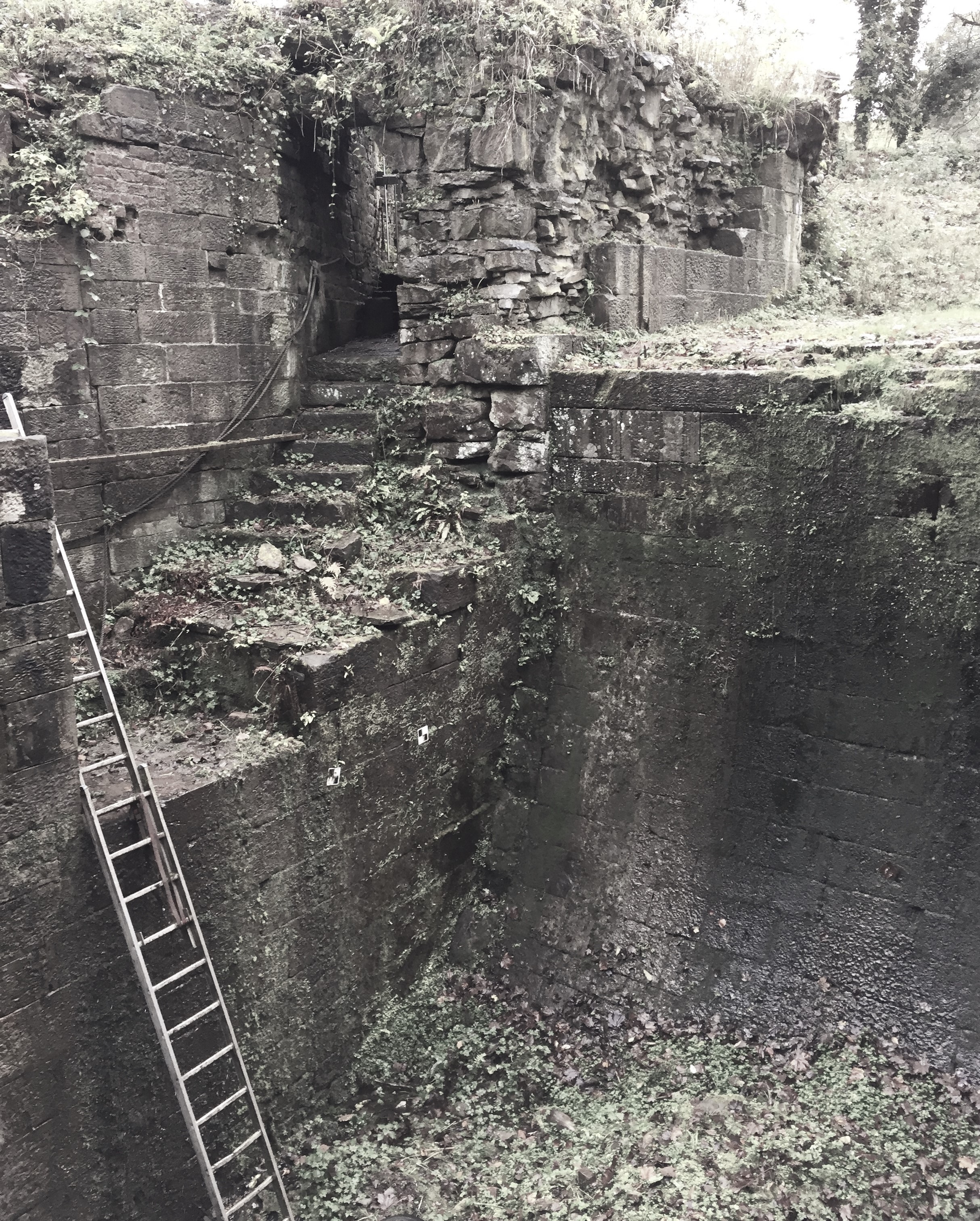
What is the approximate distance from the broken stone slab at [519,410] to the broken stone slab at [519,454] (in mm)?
58

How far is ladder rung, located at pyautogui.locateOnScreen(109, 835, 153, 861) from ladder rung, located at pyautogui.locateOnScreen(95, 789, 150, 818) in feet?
0.57

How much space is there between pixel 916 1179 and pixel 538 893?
271cm

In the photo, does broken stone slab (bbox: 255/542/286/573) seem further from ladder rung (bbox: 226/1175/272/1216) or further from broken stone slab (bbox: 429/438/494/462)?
ladder rung (bbox: 226/1175/272/1216)

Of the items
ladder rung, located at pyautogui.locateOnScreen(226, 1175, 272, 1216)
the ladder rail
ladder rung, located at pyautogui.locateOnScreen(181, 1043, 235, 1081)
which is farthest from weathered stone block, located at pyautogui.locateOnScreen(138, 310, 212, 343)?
ladder rung, located at pyautogui.locateOnScreen(226, 1175, 272, 1216)

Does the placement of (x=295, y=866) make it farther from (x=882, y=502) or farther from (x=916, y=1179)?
(x=882, y=502)

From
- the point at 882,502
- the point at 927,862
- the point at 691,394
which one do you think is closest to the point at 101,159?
the point at 691,394

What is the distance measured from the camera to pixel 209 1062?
426 cm

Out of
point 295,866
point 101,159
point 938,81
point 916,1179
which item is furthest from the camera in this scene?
point 938,81

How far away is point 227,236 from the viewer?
270 inches

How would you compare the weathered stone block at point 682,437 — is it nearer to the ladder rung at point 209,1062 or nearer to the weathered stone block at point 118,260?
the weathered stone block at point 118,260

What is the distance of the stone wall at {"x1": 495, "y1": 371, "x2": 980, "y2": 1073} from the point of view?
5.25 m

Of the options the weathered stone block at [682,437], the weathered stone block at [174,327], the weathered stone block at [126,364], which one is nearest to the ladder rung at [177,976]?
the weathered stone block at [126,364]

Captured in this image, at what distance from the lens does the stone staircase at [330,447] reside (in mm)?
6973

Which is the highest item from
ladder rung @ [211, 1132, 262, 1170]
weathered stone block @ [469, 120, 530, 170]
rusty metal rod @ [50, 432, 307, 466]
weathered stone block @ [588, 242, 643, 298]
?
weathered stone block @ [469, 120, 530, 170]
